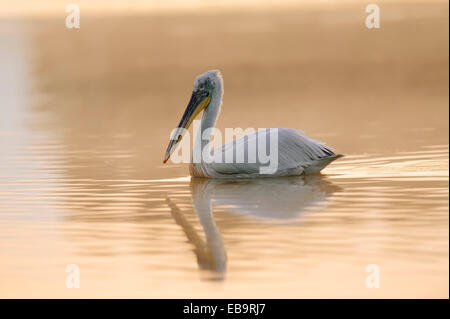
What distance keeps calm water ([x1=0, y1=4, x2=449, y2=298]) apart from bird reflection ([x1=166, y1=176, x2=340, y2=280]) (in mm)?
15

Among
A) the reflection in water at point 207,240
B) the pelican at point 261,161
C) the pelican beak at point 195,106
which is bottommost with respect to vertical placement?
the reflection in water at point 207,240

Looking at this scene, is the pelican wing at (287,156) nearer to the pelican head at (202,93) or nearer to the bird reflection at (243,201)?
the bird reflection at (243,201)

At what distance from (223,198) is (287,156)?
1.00m

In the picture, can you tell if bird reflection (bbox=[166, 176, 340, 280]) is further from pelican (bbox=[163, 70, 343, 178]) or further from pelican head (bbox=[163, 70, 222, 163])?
pelican head (bbox=[163, 70, 222, 163])

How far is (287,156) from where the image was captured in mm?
8406

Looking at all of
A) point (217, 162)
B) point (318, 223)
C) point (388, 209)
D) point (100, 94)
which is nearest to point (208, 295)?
point (318, 223)

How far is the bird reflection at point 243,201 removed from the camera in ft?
19.7

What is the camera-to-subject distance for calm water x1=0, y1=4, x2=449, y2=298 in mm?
5266

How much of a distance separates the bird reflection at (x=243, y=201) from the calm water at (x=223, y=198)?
15 mm

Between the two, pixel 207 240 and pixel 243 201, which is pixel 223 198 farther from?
pixel 207 240

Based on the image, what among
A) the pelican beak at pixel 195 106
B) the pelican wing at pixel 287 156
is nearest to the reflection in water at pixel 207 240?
the pelican wing at pixel 287 156

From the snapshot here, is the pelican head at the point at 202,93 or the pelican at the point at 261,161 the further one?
the pelican head at the point at 202,93

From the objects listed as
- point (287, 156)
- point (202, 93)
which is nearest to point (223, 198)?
point (287, 156)

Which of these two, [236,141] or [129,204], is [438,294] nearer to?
[129,204]
